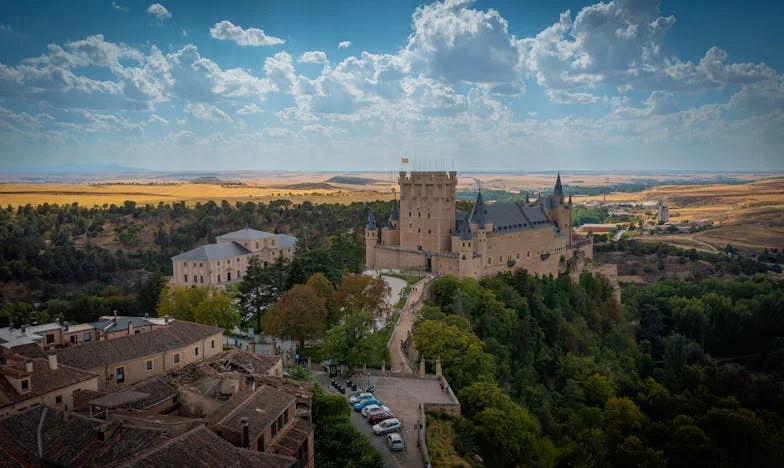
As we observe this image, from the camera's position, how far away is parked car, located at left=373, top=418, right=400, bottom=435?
97.9 ft

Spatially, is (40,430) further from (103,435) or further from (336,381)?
(336,381)

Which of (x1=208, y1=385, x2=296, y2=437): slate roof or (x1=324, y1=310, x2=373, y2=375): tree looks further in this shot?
(x1=324, y1=310, x2=373, y2=375): tree

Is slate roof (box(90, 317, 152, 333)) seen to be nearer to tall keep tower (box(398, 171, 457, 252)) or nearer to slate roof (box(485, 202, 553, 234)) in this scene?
tall keep tower (box(398, 171, 457, 252))

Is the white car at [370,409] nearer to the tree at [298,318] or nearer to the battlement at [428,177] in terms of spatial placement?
the tree at [298,318]

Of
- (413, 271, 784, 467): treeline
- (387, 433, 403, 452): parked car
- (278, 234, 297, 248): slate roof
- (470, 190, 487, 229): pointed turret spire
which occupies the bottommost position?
(413, 271, 784, 467): treeline

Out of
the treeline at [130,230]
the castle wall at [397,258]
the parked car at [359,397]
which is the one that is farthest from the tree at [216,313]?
the castle wall at [397,258]

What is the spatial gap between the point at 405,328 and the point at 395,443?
71.8 ft

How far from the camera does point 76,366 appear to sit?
102 ft

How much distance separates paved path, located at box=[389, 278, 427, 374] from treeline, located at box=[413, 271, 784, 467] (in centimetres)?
174

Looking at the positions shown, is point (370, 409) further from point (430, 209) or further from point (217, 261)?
point (217, 261)

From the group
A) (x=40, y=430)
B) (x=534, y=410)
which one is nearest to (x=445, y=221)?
(x=534, y=410)

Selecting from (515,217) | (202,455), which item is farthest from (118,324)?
(515,217)

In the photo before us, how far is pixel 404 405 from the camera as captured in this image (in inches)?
1371

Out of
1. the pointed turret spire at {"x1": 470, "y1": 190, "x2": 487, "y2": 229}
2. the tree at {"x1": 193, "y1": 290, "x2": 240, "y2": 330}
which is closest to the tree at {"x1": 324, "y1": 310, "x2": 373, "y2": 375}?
the tree at {"x1": 193, "y1": 290, "x2": 240, "y2": 330}
